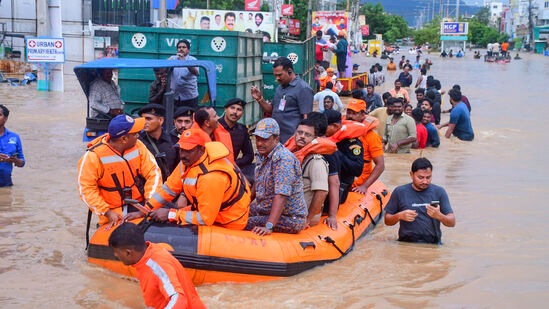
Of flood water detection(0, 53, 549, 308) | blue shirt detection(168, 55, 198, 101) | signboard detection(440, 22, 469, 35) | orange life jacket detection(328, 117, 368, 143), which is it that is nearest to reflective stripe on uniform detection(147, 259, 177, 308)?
flood water detection(0, 53, 549, 308)

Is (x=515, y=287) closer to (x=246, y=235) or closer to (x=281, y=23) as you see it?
(x=246, y=235)

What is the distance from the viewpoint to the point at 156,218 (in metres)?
6.58

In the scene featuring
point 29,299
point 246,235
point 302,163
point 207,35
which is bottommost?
point 29,299

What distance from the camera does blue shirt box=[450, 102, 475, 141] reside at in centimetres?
1532

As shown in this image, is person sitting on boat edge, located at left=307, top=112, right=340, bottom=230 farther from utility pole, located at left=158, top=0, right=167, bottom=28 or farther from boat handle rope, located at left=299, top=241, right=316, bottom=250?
utility pole, located at left=158, top=0, right=167, bottom=28

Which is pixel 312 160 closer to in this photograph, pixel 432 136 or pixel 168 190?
pixel 168 190

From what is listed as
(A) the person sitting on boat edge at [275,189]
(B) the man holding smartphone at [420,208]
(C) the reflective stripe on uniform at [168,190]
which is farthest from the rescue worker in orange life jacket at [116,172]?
(B) the man holding smartphone at [420,208]

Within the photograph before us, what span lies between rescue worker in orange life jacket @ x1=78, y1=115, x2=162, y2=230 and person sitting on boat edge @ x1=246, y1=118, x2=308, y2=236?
0.94 metres

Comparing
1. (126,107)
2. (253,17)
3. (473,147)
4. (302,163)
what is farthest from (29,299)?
(253,17)

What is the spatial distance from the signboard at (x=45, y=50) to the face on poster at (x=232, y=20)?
13956 mm

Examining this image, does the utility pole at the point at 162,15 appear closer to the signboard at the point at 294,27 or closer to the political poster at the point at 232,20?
the political poster at the point at 232,20

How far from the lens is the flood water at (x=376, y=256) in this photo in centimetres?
649

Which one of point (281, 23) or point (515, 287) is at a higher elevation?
point (281, 23)

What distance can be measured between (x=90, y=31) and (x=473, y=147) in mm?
32809
